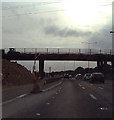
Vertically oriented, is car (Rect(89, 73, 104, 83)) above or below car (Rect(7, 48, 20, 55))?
below

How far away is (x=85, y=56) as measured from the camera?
75.2 metres

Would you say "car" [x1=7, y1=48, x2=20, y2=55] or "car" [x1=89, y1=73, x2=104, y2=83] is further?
"car" [x1=7, y1=48, x2=20, y2=55]

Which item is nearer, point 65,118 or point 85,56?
point 65,118

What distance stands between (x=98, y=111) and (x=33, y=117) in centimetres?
301

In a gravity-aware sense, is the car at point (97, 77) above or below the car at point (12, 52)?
below

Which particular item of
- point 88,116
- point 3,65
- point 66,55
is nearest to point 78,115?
point 88,116

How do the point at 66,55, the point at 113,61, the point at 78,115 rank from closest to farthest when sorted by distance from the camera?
the point at 78,115 < the point at 66,55 < the point at 113,61

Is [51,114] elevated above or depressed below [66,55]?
below

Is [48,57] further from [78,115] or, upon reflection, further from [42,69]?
[78,115]

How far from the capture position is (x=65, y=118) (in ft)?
32.9

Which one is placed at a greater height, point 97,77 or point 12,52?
point 12,52

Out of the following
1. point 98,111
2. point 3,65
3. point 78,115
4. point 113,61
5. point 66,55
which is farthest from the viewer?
point 113,61

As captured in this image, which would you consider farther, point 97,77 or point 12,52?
point 12,52

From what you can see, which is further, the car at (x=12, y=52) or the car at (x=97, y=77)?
the car at (x=12, y=52)
